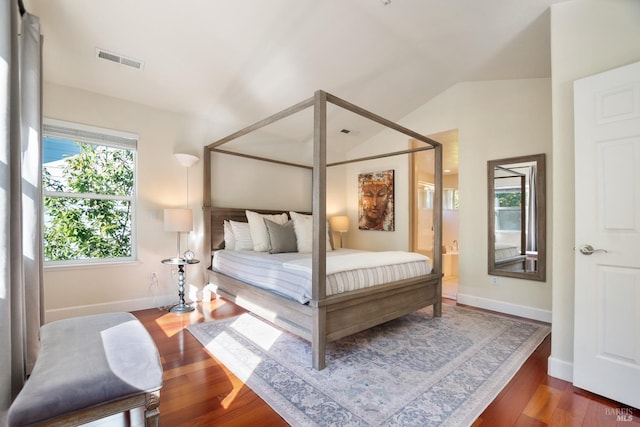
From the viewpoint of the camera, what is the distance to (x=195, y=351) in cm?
249

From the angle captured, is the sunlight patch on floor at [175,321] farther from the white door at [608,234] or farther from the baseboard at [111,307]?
the white door at [608,234]

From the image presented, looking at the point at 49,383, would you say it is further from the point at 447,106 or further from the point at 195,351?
the point at 447,106

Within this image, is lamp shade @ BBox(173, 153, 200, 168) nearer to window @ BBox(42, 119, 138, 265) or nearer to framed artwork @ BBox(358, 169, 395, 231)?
window @ BBox(42, 119, 138, 265)

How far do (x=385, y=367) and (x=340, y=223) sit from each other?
10.4ft

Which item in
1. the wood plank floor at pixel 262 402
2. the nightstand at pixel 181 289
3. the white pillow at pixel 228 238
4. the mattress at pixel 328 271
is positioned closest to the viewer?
the wood plank floor at pixel 262 402

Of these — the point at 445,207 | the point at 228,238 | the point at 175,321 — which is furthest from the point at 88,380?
the point at 445,207

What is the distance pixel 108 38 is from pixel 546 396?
439 centimetres

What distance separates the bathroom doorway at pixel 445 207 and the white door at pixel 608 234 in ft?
7.74

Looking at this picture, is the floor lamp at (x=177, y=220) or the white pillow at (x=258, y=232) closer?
the floor lamp at (x=177, y=220)

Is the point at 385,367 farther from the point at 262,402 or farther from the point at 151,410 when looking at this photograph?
the point at 151,410

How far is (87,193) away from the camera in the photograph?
3316 millimetres

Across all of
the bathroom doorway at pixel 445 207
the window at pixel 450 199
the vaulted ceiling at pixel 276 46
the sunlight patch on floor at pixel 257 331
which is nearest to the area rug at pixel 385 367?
the sunlight patch on floor at pixel 257 331

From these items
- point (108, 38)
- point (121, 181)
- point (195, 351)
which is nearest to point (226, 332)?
point (195, 351)

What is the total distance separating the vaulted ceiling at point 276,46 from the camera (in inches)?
99.8
